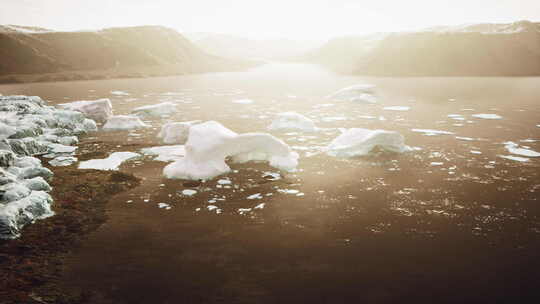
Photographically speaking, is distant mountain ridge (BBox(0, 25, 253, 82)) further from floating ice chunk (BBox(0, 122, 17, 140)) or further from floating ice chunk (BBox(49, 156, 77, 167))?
floating ice chunk (BBox(49, 156, 77, 167))

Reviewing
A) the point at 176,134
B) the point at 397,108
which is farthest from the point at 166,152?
the point at 397,108

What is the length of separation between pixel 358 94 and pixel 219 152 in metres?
18.3

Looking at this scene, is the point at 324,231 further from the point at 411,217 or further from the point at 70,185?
the point at 70,185

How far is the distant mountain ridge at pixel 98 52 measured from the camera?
59.8m

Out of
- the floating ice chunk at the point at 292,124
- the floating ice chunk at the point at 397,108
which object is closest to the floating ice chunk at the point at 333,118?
the floating ice chunk at the point at 292,124

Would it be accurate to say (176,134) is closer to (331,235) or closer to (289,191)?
(289,191)

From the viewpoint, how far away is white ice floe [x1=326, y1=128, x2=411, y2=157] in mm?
11477

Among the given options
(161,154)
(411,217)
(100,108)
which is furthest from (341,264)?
(100,108)

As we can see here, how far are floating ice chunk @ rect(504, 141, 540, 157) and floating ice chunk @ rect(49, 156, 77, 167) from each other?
47.0ft

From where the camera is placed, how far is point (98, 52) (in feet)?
244

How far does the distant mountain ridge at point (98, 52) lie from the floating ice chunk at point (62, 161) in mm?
55665

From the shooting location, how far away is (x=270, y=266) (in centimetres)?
545

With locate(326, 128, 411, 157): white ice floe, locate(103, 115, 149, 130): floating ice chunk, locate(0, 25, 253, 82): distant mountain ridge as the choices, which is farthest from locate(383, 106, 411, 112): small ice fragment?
locate(0, 25, 253, 82): distant mountain ridge

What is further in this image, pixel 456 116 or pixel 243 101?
pixel 243 101
